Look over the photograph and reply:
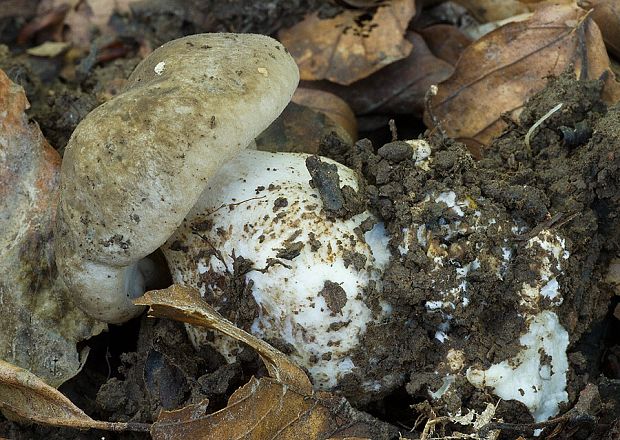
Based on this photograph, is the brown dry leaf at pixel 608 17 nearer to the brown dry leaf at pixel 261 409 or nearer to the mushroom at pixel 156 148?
the mushroom at pixel 156 148

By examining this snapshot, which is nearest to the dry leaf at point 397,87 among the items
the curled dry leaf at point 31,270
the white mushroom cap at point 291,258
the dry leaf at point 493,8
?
the dry leaf at point 493,8

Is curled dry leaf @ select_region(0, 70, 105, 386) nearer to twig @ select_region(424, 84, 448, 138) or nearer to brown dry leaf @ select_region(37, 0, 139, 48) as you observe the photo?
twig @ select_region(424, 84, 448, 138)

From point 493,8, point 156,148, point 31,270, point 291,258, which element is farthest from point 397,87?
point 31,270

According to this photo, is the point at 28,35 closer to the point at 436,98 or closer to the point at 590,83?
the point at 436,98

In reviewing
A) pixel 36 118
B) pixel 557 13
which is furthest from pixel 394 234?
pixel 36 118

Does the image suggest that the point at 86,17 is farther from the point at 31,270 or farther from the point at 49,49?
the point at 31,270
